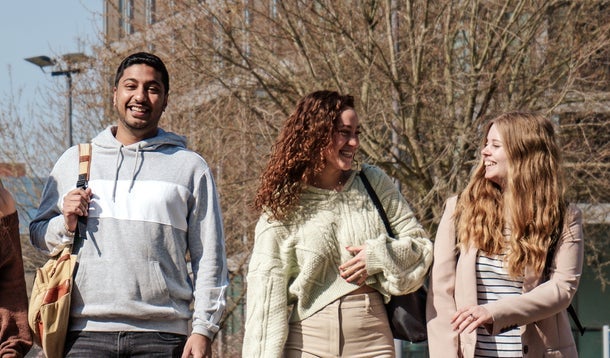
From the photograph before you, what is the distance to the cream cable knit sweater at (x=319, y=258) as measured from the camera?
5211 mm

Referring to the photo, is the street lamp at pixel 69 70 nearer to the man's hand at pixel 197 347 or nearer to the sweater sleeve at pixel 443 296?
the sweater sleeve at pixel 443 296

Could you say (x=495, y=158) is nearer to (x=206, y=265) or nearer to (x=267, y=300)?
(x=267, y=300)

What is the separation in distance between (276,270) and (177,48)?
1001cm

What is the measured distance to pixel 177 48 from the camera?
1496 centimetres

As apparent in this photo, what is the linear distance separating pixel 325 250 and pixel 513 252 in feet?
2.66

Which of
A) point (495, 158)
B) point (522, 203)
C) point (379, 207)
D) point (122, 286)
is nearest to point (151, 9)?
point (379, 207)

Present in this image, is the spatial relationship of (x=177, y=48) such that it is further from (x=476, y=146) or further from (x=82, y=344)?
(x=82, y=344)

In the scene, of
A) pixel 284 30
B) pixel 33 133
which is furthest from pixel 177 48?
pixel 33 133

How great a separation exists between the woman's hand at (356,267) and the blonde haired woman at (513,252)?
32 cm

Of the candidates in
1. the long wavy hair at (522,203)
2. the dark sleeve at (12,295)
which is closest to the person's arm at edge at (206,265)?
the dark sleeve at (12,295)

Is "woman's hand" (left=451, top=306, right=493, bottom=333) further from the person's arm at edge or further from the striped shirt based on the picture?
the person's arm at edge

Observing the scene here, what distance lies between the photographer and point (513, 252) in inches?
199

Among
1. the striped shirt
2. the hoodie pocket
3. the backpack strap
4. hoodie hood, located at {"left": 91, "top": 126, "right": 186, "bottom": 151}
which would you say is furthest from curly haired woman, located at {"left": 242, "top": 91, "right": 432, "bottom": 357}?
the backpack strap

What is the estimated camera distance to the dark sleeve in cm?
446
